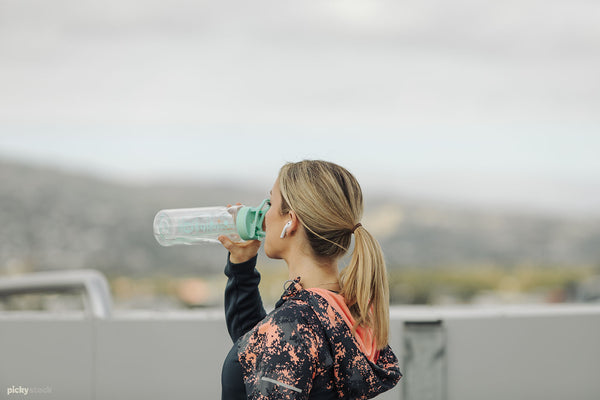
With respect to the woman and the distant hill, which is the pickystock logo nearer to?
the woman

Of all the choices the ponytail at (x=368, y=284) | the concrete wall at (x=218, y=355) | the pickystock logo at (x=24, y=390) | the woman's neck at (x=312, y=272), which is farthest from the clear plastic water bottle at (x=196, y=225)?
the pickystock logo at (x=24, y=390)

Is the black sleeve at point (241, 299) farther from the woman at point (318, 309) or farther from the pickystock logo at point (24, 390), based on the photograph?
the pickystock logo at point (24, 390)

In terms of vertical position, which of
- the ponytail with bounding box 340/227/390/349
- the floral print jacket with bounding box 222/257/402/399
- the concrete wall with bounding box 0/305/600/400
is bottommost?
the concrete wall with bounding box 0/305/600/400

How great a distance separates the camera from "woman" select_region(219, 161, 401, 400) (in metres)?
1.61

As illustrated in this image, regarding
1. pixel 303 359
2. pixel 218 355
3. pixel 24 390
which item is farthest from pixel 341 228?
pixel 24 390

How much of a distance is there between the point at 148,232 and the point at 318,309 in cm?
4075

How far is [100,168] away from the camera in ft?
160

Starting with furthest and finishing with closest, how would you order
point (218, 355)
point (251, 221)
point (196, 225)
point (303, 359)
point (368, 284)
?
point (218, 355) → point (196, 225) → point (251, 221) → point (368, 284) → point (303, 359)

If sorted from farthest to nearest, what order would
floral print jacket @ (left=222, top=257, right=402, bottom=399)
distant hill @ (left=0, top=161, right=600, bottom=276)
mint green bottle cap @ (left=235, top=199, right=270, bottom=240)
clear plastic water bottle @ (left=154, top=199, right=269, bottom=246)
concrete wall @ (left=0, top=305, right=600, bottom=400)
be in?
1. distant hill @ (left=0, top=161, right=600, bottom=276)
2. concrete wall @ (left=0, top=305, right=600, bottom=400)
3. clear plastic water bottle @ (left=154, top=199, right=269, bottom=246)
4. mint green bottle cap @ (left=235, top=199, right=270, bottom=240)
5. floral print jacket @ (left=222, top=257, right=402, bottom=399)

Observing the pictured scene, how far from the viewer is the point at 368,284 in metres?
1.77

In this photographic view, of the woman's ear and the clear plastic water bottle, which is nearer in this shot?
the woman's ear

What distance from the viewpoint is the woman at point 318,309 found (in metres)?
1.61

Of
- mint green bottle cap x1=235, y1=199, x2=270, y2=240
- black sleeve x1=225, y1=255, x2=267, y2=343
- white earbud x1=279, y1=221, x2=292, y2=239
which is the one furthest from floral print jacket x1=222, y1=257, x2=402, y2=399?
black sleeve x1=225, y1=255, x2=267, y2=343

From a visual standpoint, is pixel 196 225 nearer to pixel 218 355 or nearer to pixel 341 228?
pixel 341 228
